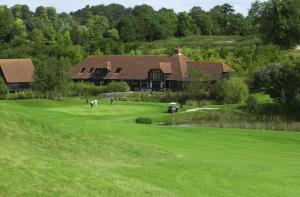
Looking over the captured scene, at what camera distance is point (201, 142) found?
28.9m

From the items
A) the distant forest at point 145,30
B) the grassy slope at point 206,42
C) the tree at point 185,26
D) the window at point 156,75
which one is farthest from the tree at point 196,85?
the tree at point 185,26

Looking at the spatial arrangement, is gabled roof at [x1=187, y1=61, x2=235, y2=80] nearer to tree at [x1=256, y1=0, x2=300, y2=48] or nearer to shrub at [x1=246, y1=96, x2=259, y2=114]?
shrub at [x1=246, y1=96, x2=259, y2=114]

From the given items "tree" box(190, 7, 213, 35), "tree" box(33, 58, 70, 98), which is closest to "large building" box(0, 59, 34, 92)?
"tree" box(33, 58, 70, 98)

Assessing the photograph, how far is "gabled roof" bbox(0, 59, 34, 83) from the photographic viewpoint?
302 ft

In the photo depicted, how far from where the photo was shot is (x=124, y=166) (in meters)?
17.5

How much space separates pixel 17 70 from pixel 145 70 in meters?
22.2

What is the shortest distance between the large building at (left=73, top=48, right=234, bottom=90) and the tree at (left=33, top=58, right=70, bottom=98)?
1756 cm

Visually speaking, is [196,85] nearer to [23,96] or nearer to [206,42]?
[23,96]

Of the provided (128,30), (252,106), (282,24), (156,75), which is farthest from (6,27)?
(252,106)

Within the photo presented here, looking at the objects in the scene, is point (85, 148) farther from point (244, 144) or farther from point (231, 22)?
point (231, 22)

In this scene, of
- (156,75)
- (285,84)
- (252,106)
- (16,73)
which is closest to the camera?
(252,106)

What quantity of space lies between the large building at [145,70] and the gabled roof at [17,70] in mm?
7886

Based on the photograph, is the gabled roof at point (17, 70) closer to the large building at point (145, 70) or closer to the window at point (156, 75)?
the large building at point (145, 70)

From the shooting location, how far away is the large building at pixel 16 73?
91844 mm
